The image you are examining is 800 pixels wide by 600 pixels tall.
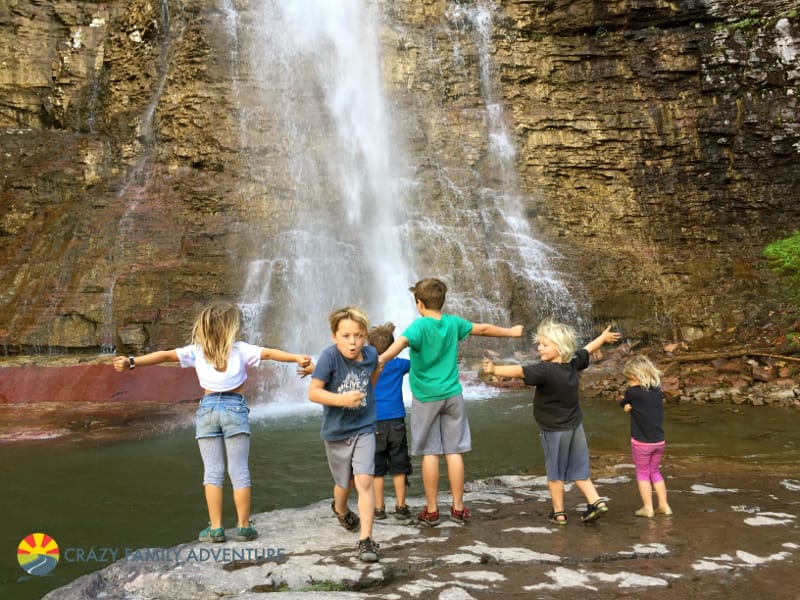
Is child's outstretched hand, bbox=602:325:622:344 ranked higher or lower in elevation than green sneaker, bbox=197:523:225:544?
higher

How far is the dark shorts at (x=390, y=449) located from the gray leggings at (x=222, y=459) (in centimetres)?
107

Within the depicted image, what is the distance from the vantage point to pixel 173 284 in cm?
1585

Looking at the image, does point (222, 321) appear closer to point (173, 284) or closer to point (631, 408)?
point (631, 408)

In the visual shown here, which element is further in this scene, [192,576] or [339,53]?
[339,53]

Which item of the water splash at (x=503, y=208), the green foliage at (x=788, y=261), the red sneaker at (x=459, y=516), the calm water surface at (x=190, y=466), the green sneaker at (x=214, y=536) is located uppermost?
the water splash at (x=503, y=208)

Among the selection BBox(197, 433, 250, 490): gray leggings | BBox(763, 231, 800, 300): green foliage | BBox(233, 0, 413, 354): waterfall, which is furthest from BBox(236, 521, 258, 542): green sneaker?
BBox(763, 231, 800, 300): green foliage

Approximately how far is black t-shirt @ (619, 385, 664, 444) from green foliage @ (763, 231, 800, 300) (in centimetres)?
1420

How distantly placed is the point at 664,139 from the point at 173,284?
1479cm

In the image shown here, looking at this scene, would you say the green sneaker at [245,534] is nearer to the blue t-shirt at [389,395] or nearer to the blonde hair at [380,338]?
the blue t-shirt at [389,395]

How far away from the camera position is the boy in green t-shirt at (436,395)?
473 centimetres

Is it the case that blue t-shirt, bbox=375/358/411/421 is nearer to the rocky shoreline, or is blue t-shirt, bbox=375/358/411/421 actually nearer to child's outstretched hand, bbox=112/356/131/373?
child's outstretched hand, bbox=112/356/131/373

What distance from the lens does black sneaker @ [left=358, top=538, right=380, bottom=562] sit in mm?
3773

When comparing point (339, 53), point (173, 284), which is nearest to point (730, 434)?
point (173, 284)

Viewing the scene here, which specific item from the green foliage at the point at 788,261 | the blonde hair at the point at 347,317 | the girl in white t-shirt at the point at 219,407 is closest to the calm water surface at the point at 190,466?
the girl in white t-shirt at the point at 219,407
